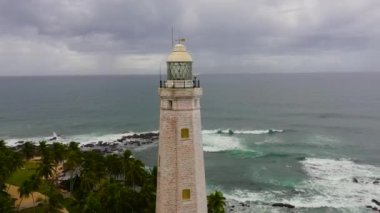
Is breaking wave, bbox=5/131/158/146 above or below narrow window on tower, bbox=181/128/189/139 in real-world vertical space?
below

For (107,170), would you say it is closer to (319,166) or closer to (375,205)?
(375,205)

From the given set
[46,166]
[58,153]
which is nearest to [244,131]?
[58,153]

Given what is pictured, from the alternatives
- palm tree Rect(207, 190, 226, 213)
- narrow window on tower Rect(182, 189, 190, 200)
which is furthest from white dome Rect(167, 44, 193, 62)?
palm tree Rect(207, 190, 226, 213)

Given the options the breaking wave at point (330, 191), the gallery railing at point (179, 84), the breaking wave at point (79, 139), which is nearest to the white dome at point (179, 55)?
the gallery railing at point (179, 84)

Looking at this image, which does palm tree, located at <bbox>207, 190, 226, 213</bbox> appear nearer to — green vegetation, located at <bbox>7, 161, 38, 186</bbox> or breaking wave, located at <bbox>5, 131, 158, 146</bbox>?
green vegetation, located at <bbox>7, 161, 38, 186</bbox>

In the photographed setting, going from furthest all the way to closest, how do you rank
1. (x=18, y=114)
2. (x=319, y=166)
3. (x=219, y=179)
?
1. (x=18, y=114)
2. (x=319, y=166)
3. (x=219, y=179)

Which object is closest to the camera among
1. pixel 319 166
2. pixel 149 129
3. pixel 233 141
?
pixel 319 166

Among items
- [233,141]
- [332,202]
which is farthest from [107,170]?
[233,141]

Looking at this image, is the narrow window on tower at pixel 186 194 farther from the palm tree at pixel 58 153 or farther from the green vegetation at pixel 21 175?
the green vegetation at pixel 21 175
